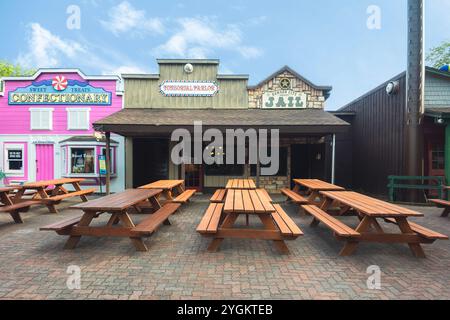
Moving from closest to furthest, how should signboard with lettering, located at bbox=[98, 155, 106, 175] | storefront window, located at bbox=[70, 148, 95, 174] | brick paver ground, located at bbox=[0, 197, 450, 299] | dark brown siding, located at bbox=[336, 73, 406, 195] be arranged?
brick paver ground, located at bbox=[0, 197, 450, 299], dark brown siding, located at bbox=[336, 73, 406, 195], signboard with lettering, located at bbox=[98, 155, 106, 175], storefront window, located at bbox=[70, 148, 95, 174]

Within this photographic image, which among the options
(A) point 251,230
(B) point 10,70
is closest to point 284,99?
(A) point 251,230

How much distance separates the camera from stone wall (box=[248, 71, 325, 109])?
32.3 ft

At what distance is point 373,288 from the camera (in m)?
2.53

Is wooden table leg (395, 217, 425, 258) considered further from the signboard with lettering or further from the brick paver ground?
the signboard with lettering

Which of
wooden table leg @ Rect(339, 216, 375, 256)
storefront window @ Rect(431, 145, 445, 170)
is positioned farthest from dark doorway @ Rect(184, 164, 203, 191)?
storefront window @ Rect(431, 145, 445, 170)

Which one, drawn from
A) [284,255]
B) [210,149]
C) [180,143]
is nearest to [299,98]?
[210,149]

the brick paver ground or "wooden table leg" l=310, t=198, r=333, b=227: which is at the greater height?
"wooden table leg" l=310, t=198, r=333, b=227

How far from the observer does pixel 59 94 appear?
10.4 metres

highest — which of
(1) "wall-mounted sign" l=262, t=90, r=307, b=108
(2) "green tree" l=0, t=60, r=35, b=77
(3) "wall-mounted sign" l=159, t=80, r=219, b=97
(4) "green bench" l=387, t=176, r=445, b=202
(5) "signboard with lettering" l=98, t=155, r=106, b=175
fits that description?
(2) "green tree" l=0, t=60, r=35, b=77

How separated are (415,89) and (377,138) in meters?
2.43

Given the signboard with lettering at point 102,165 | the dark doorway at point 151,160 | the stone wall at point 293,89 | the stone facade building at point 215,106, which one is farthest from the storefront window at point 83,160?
the stone wall at point 293,89

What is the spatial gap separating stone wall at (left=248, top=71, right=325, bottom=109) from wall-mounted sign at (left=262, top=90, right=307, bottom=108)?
0.18 metres

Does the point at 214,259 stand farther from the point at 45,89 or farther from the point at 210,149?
the point at 45,89
